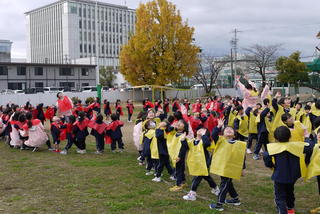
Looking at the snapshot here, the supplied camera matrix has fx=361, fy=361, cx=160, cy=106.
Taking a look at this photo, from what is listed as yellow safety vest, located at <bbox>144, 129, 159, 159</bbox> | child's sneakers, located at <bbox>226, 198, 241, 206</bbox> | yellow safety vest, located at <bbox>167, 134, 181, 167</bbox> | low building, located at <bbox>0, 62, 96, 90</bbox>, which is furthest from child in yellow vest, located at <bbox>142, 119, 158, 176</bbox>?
low building, located at <bbox>0, 62, 96, 90</bbox>

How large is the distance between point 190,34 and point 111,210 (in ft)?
90.2

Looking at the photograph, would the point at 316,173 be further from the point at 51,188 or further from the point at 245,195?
the point at 51,188

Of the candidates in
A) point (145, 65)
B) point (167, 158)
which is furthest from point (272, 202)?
point (145, 65)

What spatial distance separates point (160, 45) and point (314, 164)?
89.5 ft

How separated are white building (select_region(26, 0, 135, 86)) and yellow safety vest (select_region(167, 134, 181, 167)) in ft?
261

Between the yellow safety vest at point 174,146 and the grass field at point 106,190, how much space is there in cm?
65

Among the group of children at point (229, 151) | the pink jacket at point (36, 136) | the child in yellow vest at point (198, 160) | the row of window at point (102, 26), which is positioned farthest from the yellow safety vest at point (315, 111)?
the row of window at point (102, 26)

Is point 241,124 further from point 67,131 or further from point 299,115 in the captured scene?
point 67,131

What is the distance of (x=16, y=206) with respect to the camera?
6.02 metres

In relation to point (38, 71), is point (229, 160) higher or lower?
lower

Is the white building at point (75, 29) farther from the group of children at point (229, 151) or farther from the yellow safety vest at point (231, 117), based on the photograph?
the group of children at point (229, 151)

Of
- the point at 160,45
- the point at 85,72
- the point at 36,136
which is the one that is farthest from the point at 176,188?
the point at 85,72

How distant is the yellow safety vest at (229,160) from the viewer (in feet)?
18.2

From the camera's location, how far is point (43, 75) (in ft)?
153
